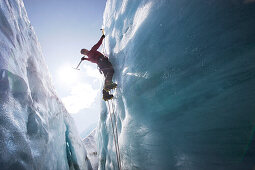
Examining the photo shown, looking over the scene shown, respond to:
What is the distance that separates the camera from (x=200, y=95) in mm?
1680

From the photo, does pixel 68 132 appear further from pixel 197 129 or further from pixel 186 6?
pixel 186 6

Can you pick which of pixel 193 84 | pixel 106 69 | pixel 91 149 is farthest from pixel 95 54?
pixel 91 149

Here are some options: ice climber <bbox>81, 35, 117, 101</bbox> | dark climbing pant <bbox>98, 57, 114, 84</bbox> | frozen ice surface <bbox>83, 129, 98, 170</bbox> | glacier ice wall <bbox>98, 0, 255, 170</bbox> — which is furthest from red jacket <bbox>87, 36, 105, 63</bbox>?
frozen ice surface <bbox>83, 129, 98, 170</bbox>

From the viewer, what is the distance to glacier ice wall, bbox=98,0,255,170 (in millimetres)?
1347

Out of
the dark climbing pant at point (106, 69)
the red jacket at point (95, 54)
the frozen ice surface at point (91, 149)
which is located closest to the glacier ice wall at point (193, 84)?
the dark climbing pant at point (106, 69)

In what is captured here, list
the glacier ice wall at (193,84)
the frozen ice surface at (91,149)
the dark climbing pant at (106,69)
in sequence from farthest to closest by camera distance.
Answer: the frozen ice surface at (91,149)
the dark climbing pant at (106,69)
the glacier ice wall at (193,84)

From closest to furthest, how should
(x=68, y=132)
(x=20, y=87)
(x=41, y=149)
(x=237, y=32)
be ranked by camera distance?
(x=237, y=32)
(x=20, y=87)
(x=41, y=149)
(x=68, y=132)

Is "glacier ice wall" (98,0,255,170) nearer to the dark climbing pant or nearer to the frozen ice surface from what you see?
the dark climbing pant

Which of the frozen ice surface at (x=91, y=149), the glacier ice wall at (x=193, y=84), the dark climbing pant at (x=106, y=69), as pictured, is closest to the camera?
the glacier ice wall at (x=193, y=84)

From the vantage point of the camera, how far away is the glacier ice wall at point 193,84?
1.35 metres

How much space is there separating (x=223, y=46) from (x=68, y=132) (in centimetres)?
819

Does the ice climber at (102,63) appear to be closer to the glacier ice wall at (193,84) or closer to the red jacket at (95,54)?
the red jacket at (95,54)

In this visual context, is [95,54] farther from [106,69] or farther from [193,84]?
[193,84]

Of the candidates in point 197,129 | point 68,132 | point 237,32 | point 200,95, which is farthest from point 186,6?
point 68,132
